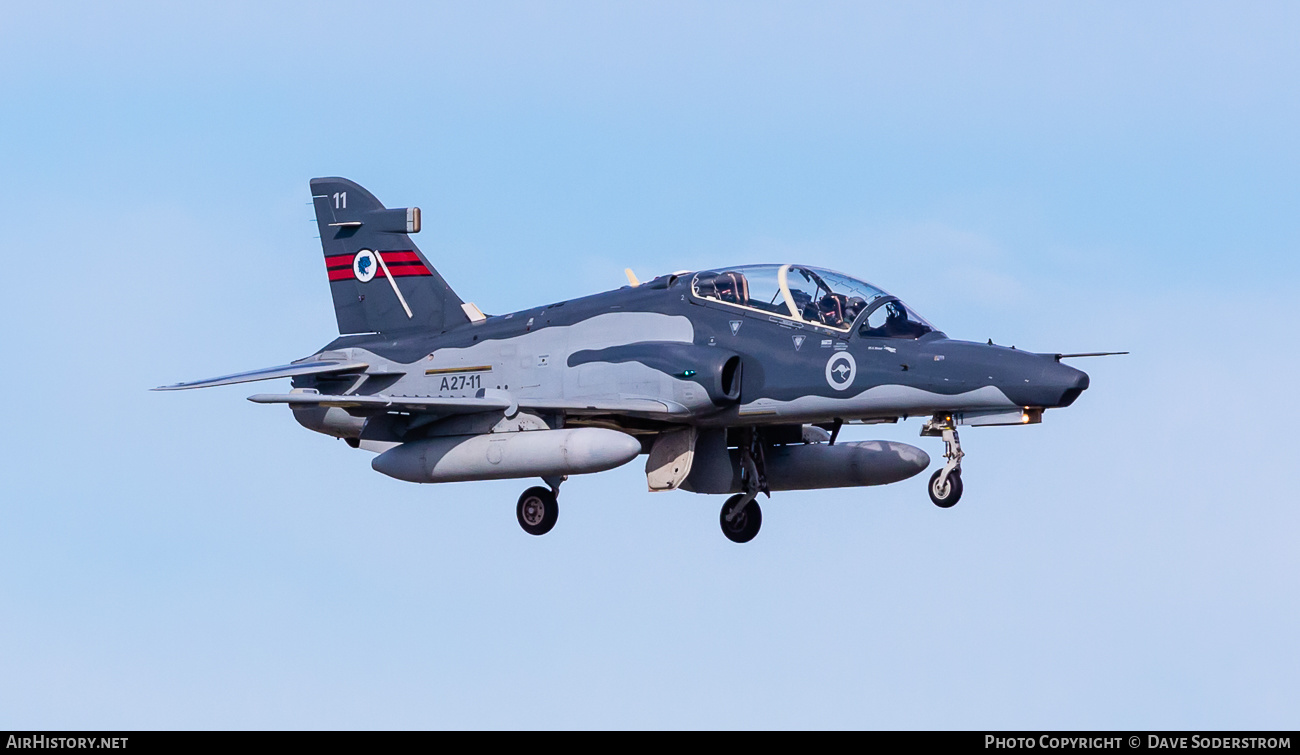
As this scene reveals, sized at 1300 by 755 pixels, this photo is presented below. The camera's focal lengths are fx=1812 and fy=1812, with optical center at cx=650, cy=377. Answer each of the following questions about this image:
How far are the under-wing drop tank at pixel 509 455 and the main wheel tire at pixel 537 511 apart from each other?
1018mm

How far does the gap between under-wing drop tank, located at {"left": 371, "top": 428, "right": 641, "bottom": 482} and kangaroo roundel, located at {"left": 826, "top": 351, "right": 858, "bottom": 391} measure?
7.70ft

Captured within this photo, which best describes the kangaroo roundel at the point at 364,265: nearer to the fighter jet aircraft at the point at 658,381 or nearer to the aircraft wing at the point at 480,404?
the fighter jet aircraft at the point at 658,381

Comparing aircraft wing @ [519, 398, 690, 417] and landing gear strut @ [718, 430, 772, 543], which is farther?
landing gear strut @ [718, 430, 772, 543]

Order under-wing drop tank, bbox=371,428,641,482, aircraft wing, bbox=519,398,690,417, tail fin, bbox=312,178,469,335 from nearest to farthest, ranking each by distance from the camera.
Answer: under-wing drop tank, bbox=371,428,641,482
aircraft wing, bbox=519,398,690,417
tail fin, bbox=312,178,469,335


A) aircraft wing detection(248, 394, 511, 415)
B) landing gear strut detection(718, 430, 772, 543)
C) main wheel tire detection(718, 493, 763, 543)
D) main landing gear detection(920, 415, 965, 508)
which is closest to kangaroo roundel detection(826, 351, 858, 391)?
main landing gear detection(920, 415, 965, 508)

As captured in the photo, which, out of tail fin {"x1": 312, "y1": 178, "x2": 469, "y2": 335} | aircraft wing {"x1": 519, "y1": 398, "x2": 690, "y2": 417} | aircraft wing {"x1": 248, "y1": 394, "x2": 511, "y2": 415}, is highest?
tail fin {"x1": 312, "y1": 178, "x2": 469, "y2": 335}

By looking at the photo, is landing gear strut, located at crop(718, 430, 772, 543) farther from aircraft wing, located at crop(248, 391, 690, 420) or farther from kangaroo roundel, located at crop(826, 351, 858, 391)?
kangaroo roundel, located at crop(826, 351, 858, 391)

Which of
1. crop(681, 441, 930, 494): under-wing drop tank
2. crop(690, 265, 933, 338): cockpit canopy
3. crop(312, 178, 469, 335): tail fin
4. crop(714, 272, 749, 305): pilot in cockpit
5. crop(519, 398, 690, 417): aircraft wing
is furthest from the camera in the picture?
crop(312, 178, 469, 335): tail fin

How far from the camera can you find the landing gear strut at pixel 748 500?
75.2 ft

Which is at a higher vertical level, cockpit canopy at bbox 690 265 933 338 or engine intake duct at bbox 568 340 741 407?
cockpit canopy at bbox 690 265 933 338

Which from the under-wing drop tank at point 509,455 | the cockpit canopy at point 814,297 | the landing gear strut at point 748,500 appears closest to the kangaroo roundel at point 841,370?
the cockpit canopy at point 814,297

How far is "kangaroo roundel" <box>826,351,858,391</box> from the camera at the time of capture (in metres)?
20.3
